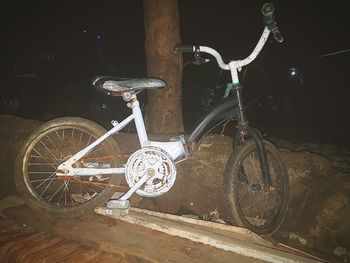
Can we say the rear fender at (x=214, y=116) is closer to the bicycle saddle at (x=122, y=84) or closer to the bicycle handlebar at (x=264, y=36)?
the bicycle handlebar at (x=264, y=36)

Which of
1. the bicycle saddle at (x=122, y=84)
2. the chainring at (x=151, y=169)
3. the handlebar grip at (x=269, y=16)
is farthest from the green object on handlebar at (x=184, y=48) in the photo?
the chainring at (x=151, y=169)

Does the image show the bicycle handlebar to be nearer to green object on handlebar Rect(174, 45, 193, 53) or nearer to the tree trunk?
green object on handlebar Rect(174, 45, 193, 53)

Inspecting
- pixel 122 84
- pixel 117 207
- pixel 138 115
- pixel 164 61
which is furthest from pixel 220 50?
pixel 117 207

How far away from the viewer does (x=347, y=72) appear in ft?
29.1

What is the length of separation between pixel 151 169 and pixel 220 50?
20.1ft

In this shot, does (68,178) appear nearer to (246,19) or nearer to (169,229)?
(169,229)

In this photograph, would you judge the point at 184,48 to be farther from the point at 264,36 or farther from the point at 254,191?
the point at 254,191

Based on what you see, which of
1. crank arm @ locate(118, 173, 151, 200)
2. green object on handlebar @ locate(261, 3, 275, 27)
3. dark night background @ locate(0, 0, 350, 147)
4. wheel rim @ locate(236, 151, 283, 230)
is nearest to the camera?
green object on handlebar @ locate(261, 3, 275, 27)

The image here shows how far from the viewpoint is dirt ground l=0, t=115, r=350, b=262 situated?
3477 millimetres

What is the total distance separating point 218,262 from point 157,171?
1076mm

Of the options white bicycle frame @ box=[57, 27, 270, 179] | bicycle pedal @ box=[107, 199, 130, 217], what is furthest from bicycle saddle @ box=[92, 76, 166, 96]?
bicycle pedal @ box=[107, 199, 130, 217]

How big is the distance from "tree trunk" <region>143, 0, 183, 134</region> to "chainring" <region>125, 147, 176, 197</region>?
1006 mm

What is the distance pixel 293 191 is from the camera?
391 centimetres

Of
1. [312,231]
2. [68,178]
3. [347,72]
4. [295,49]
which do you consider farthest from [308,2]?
[68,178]
